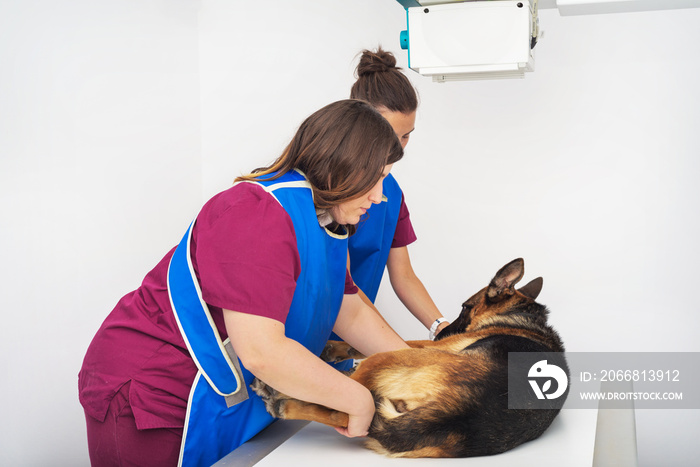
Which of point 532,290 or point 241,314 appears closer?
point 241,314

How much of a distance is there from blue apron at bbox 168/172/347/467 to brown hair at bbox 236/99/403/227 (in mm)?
39

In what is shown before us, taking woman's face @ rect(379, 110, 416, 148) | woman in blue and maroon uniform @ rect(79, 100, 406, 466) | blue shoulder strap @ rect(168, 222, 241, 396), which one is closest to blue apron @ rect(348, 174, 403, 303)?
woman's face @ rect(379, 110, 416, 148)

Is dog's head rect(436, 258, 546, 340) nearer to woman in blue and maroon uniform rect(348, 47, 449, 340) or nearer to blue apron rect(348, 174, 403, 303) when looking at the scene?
woman in blue and maroon uniform rect(348, 47, 449, 340)

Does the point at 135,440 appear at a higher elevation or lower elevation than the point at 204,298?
lower

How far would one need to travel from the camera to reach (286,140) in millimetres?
3473

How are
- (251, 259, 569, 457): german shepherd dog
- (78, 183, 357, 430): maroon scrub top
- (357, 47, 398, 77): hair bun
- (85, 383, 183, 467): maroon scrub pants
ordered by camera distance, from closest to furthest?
(78, 183, 357, 430): maroon scrub top
(251, 259, 569, 457): german shepherd dog
(85, 383, 183, 467): maroon scrub pants
(357, 47, 398, 77): hair bun

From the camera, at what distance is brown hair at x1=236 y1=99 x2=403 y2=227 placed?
138 cm

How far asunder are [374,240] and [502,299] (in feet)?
1.66

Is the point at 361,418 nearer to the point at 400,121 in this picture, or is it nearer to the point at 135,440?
the point at 135,440

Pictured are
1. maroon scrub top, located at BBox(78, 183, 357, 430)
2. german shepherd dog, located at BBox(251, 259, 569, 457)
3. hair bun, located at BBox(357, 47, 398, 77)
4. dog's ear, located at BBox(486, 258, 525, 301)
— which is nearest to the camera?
maroon scrub top, located at BBox(78, 183, 357, 430)

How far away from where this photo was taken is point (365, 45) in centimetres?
346

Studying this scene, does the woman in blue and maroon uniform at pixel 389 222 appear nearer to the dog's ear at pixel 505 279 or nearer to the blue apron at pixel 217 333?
the dog's ear at pixel 505 279

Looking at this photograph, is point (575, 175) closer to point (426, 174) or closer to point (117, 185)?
point (426, 174)

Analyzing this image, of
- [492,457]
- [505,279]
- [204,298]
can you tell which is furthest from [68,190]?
[492,457]
